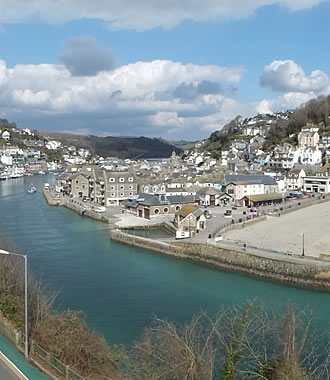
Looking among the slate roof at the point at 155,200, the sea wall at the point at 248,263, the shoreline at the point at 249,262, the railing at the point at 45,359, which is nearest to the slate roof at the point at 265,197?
the slate roof at the point at 155,200

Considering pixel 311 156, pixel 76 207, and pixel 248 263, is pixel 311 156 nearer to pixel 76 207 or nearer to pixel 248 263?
pixel 76 207

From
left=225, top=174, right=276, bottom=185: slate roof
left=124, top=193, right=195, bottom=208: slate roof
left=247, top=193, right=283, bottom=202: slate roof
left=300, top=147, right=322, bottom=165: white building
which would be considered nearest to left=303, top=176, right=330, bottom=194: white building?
left=225, top=174, right=276, bottom=185: slate roof

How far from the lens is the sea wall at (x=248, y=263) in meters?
10.7

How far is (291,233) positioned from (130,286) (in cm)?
683

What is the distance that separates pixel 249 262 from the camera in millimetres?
11961

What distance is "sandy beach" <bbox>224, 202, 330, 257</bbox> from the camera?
13156mm

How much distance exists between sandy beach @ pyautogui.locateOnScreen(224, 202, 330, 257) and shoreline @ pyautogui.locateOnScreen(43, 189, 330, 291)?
4.11 ft

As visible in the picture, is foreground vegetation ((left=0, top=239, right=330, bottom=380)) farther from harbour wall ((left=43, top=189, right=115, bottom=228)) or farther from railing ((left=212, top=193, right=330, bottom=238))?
harbour wall ((left=43, top=189, right=115, bottom=228))

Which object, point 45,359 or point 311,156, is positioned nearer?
point 45,359

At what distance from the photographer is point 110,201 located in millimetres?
23781

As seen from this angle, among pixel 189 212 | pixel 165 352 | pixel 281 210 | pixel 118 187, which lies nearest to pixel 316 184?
pixel 281 210

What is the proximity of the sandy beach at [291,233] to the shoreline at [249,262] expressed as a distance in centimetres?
125

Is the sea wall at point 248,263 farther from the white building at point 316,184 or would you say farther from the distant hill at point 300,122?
the distant hill at point 300,122

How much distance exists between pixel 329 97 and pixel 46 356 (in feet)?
161
